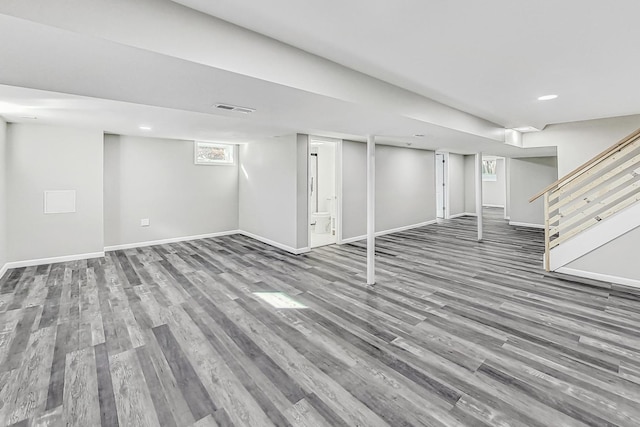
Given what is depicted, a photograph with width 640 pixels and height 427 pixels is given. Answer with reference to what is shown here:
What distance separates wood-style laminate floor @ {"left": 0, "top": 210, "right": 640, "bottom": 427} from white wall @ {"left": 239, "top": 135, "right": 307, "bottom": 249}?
1.64 metres

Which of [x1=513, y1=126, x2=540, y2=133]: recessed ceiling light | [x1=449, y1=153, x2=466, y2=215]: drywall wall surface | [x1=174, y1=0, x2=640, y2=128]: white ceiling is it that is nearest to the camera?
[x1=174, y1=0, x2=640, y2=128]: white ceiling

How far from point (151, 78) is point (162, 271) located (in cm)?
343

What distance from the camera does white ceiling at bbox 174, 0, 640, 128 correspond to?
1632mm

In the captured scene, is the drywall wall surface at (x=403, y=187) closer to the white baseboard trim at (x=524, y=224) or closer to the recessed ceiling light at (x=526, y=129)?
the white baseboard trim at (x=524, y=224)

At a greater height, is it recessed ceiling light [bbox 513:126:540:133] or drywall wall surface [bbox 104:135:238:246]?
recessed ceiling light [bbox 513:126:540:133]

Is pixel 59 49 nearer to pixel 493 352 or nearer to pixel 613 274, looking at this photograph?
pixel 493 352

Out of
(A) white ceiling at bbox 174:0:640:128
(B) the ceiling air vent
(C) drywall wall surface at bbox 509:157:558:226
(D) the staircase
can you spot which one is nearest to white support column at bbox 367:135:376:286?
(A) white ceiling at bbox 174:0:640:128

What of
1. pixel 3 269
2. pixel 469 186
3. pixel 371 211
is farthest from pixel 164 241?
pixel 469 186

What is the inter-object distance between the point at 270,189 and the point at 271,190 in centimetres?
5

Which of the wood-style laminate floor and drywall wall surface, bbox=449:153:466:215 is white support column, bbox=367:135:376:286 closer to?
the wood-style laminate floor

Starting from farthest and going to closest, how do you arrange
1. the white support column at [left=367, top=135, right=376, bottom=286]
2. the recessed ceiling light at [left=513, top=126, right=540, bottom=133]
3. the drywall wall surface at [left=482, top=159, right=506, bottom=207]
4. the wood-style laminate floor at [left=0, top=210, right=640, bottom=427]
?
the drywall wall surface at [left=482, top=159, right=506, bottom=207] < the recessed ceiling light at [left=513, top=126, right=540, bottom=133] < the white support column at [left=367, top=135, right=376, bottom=286] < the wood-style laminate floor at [left=0, top=210, right=640, bottom=427]

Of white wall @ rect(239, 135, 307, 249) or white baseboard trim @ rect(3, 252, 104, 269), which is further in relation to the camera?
white wall @ rect(239, 135, 307, 249)

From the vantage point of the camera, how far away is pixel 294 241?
5.70 metres

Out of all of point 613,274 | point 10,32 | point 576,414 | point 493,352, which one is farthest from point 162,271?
point 613,274
